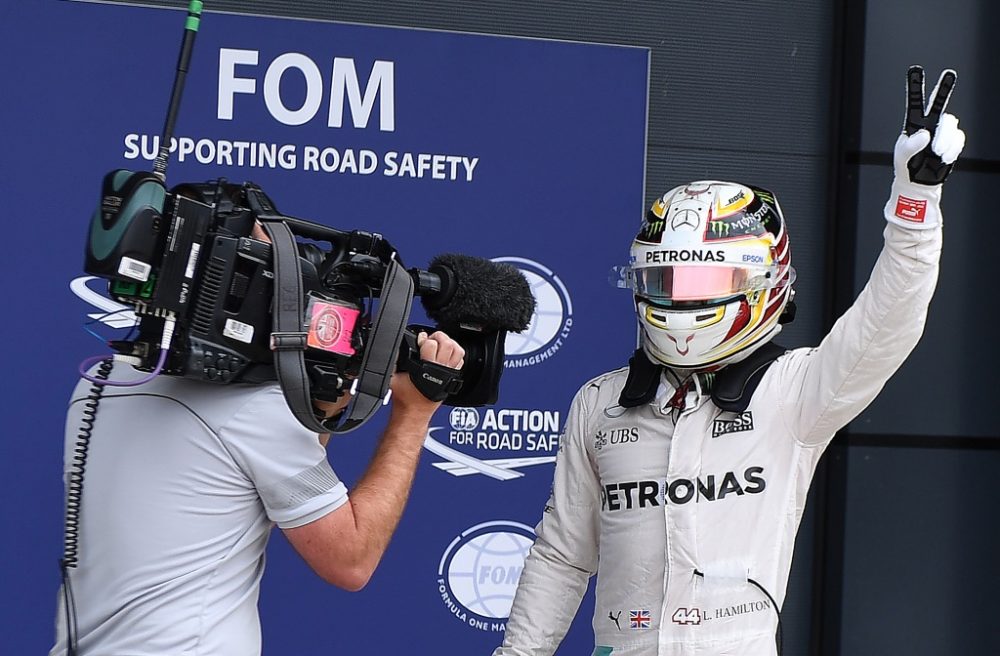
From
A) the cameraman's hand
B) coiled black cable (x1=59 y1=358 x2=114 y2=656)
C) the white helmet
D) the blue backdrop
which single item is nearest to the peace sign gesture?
the white helmet

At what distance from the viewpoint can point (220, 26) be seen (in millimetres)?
3168

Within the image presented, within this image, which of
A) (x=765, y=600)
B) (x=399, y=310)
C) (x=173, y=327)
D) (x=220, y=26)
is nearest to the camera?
(x=173, y=327)

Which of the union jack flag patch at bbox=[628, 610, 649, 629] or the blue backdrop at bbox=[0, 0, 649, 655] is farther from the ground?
the blue backdrop at bbox=[0, 0, 649, 655]

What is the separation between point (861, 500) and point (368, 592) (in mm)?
1346

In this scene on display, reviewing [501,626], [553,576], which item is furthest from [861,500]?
[553,576]

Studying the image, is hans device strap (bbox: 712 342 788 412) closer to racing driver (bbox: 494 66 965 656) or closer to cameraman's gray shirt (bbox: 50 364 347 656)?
racing driver (bbox: 494 66 965 656)

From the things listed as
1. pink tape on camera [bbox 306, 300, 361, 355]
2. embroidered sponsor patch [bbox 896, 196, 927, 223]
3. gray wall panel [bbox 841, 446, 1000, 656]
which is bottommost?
gray wall panel [bbox 841, 446, 1000, 656]

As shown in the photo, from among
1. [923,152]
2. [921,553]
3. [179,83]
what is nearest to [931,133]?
[923,152]

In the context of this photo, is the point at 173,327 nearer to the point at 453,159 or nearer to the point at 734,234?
the point at 734,234

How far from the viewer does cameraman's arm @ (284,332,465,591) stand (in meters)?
1.70

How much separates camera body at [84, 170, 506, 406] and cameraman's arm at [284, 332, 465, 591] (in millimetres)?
139

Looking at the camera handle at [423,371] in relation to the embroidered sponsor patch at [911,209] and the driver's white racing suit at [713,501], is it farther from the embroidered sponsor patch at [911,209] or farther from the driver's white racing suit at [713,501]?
the embroidered sponsor patch at [911,209]

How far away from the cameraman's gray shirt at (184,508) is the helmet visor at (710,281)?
26.1 inches

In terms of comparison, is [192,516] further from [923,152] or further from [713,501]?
[923,152]
